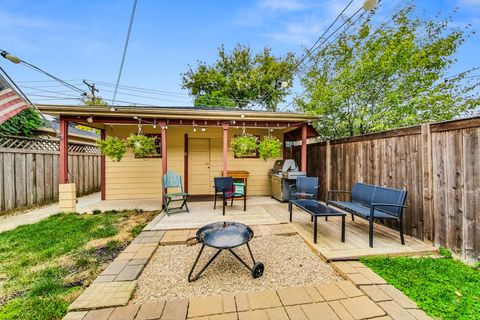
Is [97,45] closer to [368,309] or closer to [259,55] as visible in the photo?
[259,55]

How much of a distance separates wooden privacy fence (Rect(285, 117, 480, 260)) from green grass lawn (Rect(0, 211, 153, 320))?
445 centimetres

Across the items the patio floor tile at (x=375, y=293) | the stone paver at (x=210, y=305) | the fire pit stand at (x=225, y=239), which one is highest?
the fire pit stand at (x=225, y=239)

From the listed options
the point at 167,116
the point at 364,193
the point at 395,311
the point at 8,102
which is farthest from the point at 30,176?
the point at 364,193

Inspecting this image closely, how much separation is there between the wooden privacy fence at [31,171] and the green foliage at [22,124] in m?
0.33

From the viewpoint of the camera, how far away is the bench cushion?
3.63m

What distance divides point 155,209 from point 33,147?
13.8 ft

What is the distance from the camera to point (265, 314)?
168 cm

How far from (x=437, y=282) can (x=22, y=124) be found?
950 centimetres

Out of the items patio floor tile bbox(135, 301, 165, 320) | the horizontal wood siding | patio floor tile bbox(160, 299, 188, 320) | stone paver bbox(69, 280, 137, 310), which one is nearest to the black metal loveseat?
patio floor tile bbox(160, 299, 188, 320)

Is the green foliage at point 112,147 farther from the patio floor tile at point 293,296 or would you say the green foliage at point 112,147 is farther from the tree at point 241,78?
the tree at point 241,78

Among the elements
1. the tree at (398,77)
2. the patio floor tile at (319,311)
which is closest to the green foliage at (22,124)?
the patio floor tile at (319,311)

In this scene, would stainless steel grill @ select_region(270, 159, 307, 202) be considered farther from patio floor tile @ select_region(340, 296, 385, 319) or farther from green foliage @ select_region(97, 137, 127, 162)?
green foliage @ select_region(97, 137, 127, 162)

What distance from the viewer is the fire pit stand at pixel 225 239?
2227mm

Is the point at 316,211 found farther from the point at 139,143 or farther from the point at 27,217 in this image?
the point at 27,217
